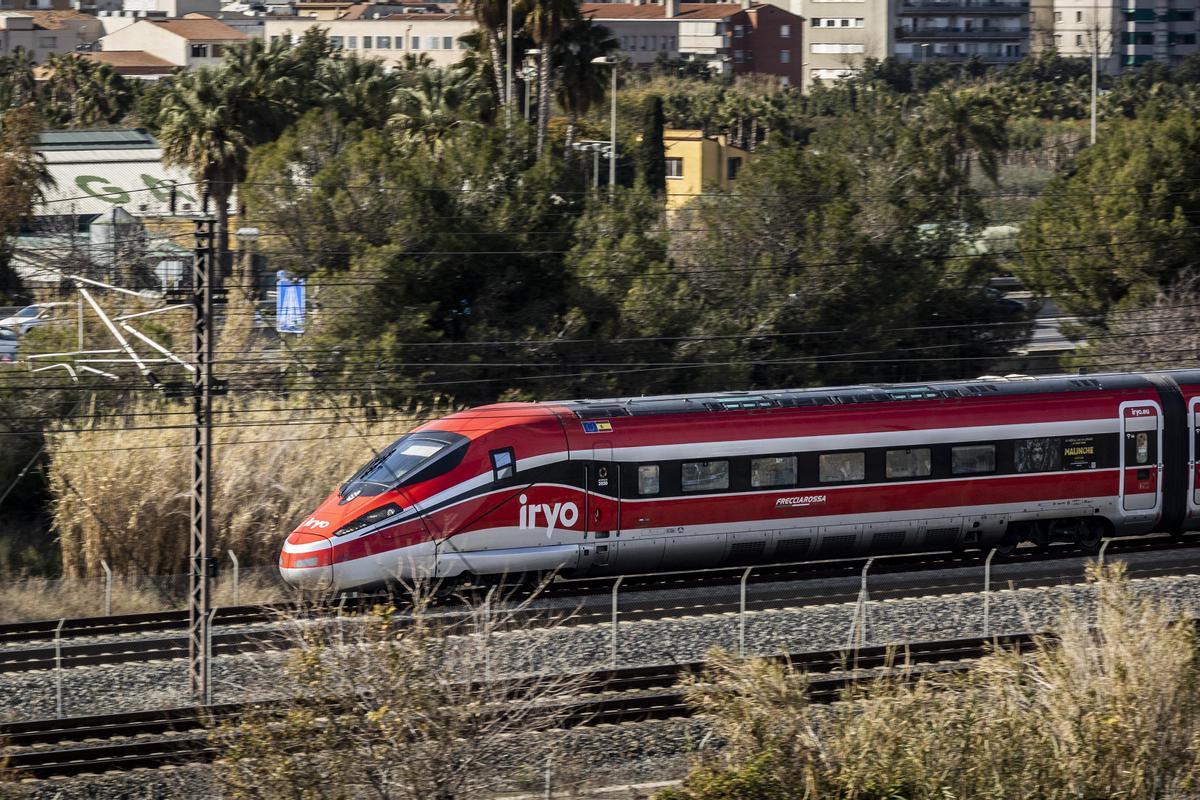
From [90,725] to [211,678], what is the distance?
1930mm

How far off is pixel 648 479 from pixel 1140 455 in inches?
329

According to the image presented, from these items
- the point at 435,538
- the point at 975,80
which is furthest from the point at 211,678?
the point at 975,80

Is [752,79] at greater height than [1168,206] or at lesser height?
greater

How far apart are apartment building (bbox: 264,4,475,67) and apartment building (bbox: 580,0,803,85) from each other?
1338 centimetres

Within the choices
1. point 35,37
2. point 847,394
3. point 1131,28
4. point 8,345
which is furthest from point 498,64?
point 1131,28

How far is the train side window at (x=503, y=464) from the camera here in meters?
20.8

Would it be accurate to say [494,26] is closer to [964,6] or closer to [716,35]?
[716,35]

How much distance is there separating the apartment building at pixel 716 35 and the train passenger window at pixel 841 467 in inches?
3669

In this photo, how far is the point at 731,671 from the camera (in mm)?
14422

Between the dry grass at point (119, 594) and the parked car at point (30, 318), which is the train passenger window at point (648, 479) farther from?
the parked car at point (30, 318)

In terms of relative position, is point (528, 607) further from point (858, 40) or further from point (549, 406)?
point (858, 40)

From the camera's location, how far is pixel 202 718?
551 inches

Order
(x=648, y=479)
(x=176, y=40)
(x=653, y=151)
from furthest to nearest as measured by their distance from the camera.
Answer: (x=176, y=40) → (x=653, y=151) → (x=648, y=479)

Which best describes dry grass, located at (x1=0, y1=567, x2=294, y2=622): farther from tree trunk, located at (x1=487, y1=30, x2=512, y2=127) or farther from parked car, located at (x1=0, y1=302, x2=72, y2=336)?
Result: tree trunk, located at (x1=487, y1=30, x2=512, y2=127)
